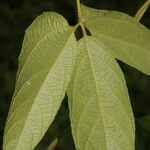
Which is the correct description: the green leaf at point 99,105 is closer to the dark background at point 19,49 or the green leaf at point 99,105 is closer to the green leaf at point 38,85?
the green leaf at point 38,85

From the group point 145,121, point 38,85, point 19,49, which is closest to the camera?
point 38,85

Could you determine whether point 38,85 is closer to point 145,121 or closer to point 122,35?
point 122,35

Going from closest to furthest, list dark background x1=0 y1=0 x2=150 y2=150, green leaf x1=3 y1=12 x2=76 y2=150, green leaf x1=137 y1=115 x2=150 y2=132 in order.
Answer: green leaf x1=3 y1=12 x2=76 y2=150, green leaf x1=137 y1=115 x2=150 y2=132, dark background x1=0 y1=0 x2=150 y2=150

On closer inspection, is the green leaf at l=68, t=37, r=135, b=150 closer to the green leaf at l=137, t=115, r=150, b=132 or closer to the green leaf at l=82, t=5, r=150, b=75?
the green leaf at l=82, t=5, r=150, b=75

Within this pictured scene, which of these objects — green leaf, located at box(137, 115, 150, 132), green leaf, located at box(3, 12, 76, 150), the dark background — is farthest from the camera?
the dark background

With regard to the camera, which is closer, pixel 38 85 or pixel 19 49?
→ pixel 38 85

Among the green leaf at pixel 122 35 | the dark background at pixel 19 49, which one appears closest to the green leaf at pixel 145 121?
the green leaf at pixel 122 35

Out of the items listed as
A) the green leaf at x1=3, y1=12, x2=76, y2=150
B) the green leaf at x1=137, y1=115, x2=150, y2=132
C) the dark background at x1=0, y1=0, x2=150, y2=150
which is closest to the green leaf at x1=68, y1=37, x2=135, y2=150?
the green leaf at x1=3, y1=12, x2=76, y2=150

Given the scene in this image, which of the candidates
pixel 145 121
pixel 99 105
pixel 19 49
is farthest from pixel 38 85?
pixel 19 49
